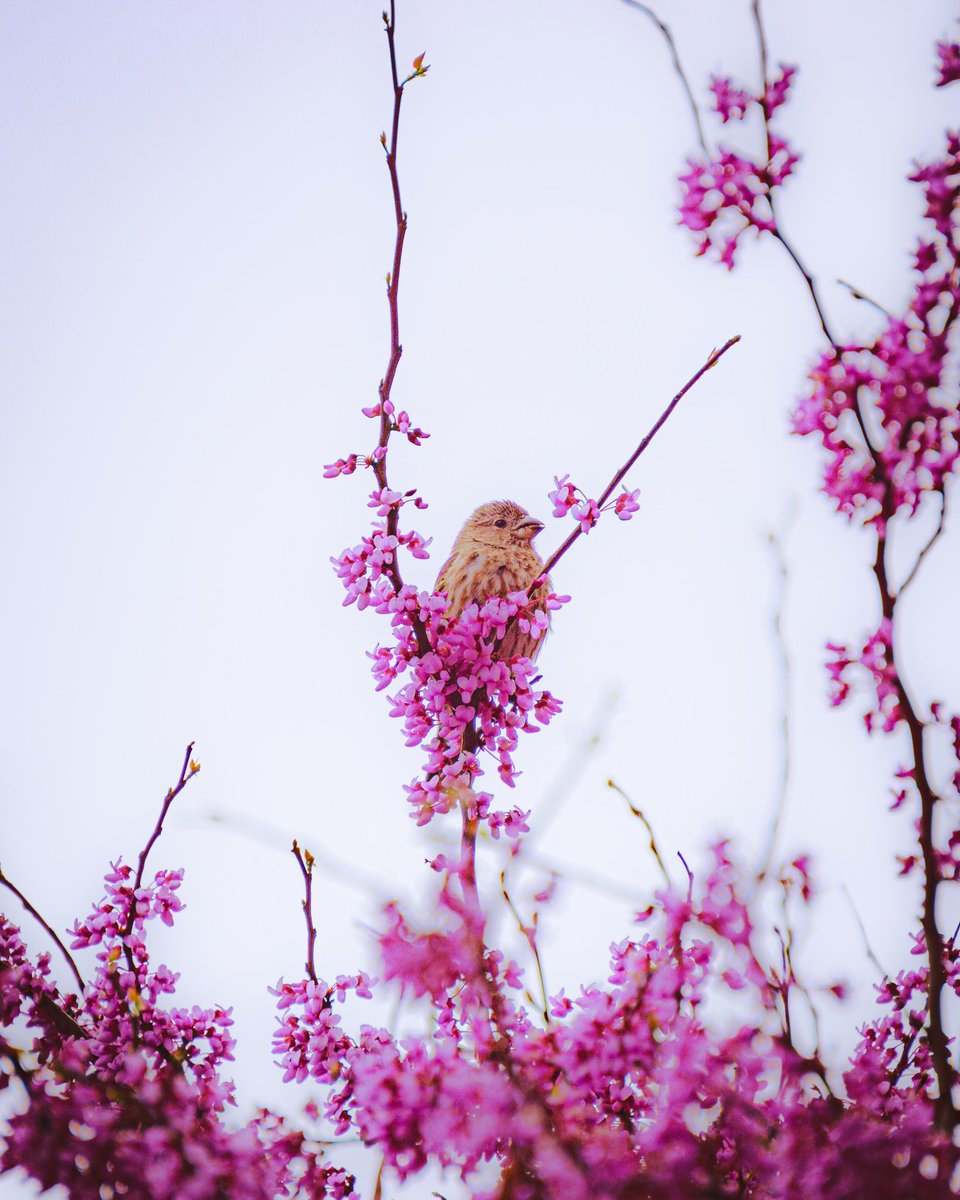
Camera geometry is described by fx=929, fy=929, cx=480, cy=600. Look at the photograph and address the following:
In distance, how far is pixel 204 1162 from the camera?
1.95 metres

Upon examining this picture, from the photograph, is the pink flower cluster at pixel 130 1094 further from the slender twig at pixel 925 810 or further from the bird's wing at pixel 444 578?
the bird's wing at pixel 444 578

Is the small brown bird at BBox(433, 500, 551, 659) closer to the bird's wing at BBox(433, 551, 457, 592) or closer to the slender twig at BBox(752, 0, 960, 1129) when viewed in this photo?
the bird's wing at BBox(433, 551, 457, 592)

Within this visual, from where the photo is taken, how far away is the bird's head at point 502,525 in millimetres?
5863

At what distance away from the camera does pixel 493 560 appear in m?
5.53

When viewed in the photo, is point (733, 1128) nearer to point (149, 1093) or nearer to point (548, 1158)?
point (548, 1158)

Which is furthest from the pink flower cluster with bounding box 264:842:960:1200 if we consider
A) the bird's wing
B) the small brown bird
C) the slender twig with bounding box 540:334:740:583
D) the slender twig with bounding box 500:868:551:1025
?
the bird's wing

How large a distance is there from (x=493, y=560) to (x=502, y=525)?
59 cm

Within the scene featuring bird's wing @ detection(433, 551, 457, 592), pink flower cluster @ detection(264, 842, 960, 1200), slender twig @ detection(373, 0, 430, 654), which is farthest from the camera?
bird's wing @ detection(433, 551, 457, 592)

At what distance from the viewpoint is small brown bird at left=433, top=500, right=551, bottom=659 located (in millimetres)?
5363

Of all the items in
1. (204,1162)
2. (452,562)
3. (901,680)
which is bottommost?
(204,1162)

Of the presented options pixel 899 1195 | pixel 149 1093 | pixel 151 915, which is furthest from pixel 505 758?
pixel 899 1195

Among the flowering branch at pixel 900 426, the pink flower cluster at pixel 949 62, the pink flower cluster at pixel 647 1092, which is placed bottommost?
the pink flower cluster at pixel 647 1092

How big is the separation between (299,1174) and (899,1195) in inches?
67.5

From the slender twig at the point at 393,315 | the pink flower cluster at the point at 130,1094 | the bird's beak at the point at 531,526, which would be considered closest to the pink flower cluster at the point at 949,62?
the slender twig at the point at 393,315
